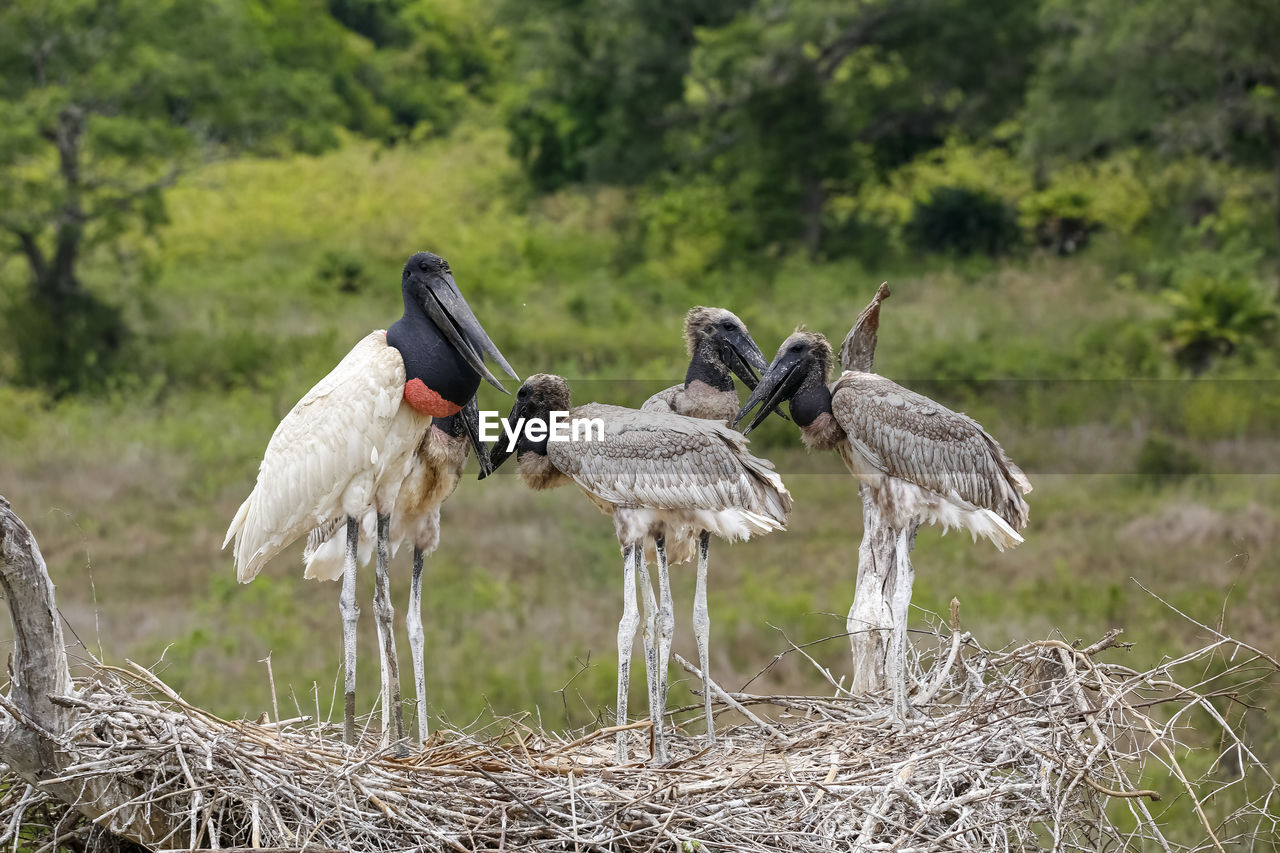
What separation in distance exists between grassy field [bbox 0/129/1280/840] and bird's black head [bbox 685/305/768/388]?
149 inches

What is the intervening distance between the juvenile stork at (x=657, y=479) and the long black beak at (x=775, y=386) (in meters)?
0.24

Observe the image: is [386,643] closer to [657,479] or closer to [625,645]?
[625,645]

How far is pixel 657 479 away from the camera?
22.9 ft

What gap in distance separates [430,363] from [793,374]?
65.9 inches

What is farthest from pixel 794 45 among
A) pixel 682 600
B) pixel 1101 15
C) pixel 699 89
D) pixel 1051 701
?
pixel 1051 701

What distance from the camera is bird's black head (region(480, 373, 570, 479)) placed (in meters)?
7.30

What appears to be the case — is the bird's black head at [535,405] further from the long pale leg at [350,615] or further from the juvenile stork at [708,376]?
the long pale leg at [350,615]

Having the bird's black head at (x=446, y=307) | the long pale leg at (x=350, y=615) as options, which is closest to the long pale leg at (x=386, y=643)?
the long pale leg at (x=350, y=615)

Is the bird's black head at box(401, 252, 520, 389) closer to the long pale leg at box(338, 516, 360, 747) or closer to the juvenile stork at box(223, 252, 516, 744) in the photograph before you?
the juvenile stork at box(223, 252, 516, 744)

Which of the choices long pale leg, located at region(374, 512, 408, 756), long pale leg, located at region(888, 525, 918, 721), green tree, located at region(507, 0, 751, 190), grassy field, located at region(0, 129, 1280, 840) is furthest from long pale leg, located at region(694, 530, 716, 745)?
green tree, located at region(507, 0, 751, 190)

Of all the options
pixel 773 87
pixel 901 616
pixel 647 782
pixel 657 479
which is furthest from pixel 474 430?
pixel 773 87

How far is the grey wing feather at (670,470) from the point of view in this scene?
6.99 metres

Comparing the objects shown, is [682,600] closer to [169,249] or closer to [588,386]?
[588,386]

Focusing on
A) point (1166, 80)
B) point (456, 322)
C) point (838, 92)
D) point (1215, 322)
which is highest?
point (838, 92)
